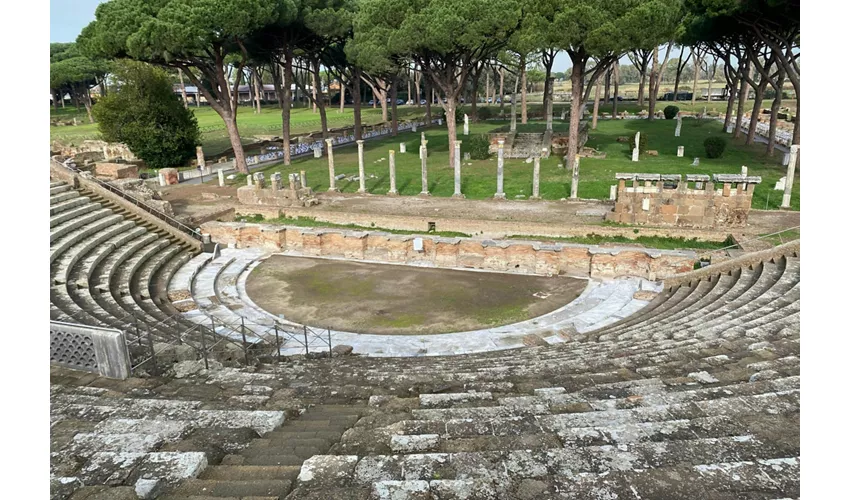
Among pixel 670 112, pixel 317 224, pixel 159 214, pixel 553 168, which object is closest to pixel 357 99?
pixel 553 168

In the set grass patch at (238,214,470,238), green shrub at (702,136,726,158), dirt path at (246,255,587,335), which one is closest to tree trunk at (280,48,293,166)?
grass patch at (238,214,470,238)

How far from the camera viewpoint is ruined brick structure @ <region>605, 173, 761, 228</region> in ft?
62.5

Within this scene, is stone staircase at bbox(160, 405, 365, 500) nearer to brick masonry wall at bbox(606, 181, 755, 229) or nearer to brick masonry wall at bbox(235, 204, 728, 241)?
brick masonry wall at bbox(235, 204, 728, 241)

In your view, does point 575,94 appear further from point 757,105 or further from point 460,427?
point 460,427

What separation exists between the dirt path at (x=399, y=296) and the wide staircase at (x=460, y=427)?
4300mm

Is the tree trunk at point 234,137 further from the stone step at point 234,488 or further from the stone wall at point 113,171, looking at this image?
the stone step at point 234,488

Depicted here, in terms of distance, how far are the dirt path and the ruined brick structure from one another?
4910 millimetres

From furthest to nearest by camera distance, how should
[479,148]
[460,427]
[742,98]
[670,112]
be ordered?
1. [670,112]
2. [742,98]
3. [479,148]
4. [460,427]

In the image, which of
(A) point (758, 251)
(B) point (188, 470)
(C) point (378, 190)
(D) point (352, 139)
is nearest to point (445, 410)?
(B) point (188, 470)

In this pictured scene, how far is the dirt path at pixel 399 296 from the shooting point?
1441cm

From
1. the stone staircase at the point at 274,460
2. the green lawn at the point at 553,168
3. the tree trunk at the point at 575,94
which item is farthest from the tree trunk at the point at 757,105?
the stone staircase at the point at 274,460

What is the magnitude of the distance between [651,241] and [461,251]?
6.96 metres

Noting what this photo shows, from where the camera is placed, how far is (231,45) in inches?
1217

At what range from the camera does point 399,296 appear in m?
16.2
